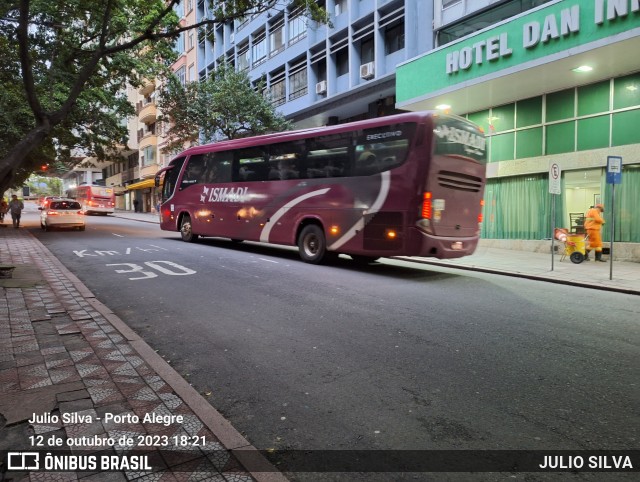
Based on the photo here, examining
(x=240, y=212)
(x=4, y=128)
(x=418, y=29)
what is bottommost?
(x=240, y=212)

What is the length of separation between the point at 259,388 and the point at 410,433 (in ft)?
4.67

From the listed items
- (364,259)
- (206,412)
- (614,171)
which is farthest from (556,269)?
(206,412)

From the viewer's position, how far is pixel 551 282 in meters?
10.1

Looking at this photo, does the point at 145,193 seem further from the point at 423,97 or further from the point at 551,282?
the point at 551,282

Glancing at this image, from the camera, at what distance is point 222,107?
2306 cm

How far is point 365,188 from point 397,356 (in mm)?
6676

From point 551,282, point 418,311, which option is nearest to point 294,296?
point 418,311

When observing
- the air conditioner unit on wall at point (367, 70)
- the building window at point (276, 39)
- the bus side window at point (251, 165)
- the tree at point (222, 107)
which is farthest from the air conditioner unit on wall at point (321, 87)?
the bus side window at point (251, 165)

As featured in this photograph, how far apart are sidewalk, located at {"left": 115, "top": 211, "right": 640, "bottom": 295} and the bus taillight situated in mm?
2978

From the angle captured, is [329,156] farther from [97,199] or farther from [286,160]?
[97,199]

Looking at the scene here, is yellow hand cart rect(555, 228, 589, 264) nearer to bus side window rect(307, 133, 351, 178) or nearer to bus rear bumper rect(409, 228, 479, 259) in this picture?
bus rear bumper rect(409, 228, 479, 259)

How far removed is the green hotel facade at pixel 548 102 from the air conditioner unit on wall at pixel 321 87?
6.61m

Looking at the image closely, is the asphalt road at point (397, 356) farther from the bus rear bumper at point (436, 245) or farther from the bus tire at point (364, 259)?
the bus tire at point (364, 259)

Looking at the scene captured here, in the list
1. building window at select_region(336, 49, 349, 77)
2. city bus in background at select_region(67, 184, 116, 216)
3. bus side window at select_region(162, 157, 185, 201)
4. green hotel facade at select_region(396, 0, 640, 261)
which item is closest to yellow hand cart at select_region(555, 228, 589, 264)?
green hotel facade at select_region(396, 0, 640, 261)
